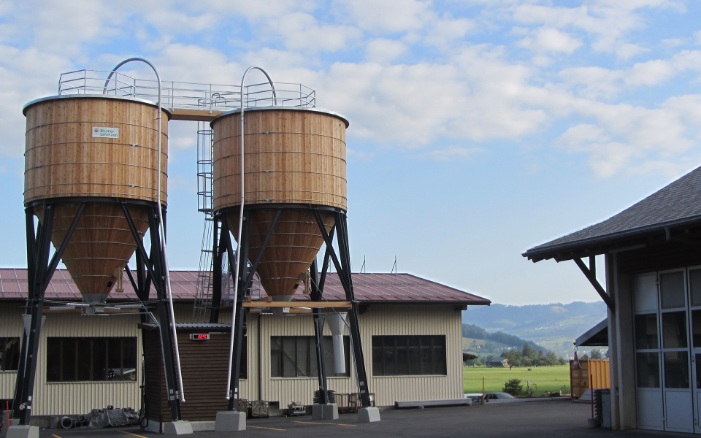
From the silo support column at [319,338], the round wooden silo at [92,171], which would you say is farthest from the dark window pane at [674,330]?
the round wooden silo at [92,171]

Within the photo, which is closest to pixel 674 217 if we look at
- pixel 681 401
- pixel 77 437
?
pixel 681 401

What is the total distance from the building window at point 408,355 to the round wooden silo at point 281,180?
8.39 meters

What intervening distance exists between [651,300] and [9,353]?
21.2 metres

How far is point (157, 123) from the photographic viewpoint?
89.5ft

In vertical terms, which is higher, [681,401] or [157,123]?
Answer: [157,123]

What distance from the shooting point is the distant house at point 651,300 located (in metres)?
20.6

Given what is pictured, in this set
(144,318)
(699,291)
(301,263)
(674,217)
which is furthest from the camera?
(144,318)

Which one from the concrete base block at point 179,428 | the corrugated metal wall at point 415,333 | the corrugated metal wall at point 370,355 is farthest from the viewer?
the corrugated metal wall at point 415,333

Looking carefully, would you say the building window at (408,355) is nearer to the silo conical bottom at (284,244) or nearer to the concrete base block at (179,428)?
the silo conical bottom at (284,244)

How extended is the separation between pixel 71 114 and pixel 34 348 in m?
6.52

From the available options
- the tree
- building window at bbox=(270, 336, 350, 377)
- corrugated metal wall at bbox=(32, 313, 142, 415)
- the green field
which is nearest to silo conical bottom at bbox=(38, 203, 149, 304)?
corrugated metal wall at bbox=(32, 313, 142, 415)

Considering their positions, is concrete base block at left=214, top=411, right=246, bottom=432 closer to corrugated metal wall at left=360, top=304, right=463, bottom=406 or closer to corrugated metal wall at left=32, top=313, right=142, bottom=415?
corrugated metal wall at left=32, top=313, right=142, bottom=415

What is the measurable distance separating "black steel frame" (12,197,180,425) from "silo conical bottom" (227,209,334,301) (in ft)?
9.38

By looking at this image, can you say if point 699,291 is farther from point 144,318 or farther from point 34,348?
point 144,318
